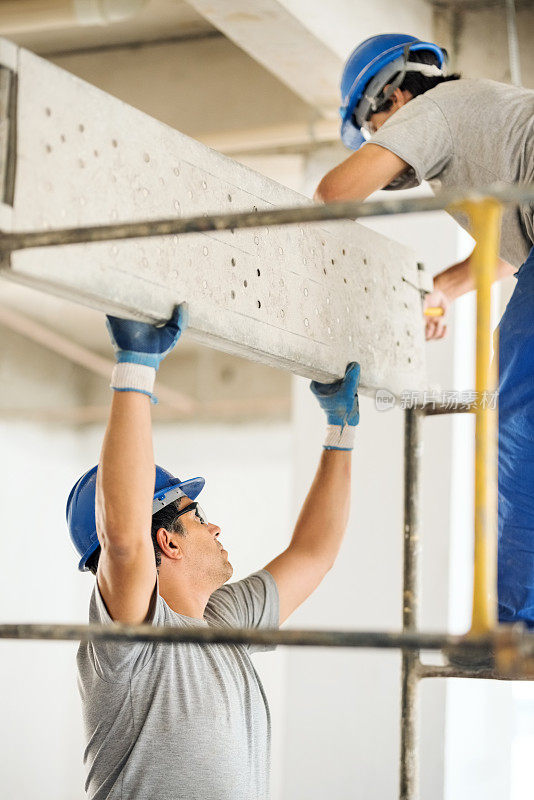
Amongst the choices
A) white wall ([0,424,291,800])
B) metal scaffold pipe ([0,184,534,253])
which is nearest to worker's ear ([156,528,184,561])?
metal scaffold pipe ([0,184,534,253])

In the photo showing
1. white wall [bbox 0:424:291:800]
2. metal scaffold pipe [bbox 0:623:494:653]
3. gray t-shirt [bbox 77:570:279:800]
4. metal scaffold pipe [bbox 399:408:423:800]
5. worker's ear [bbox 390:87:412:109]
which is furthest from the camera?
white wall [bbox 0:424:291:800]

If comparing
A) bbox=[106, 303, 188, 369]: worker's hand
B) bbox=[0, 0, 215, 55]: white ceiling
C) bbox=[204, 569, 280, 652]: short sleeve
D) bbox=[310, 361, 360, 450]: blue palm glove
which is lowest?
bbox=[204, 569, 280, 652]: short sleeve

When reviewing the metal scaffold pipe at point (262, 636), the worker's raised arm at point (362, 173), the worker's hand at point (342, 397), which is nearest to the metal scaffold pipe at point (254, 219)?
the metal scaffold pipe at point (262, 636)

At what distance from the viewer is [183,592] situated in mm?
2758

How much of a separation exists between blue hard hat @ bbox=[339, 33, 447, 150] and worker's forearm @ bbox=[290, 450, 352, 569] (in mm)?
924

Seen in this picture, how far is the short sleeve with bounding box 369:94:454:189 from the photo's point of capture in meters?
2.33

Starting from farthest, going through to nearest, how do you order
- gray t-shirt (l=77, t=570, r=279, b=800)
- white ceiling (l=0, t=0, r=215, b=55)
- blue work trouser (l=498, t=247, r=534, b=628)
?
white ceiling (l=0, t=0, r=215, b=55), gray t-shirt (l=77, t=570, r=279, b=800), blue work trouser (l=498, t=247, r=534, b=628)

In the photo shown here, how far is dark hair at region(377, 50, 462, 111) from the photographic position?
2.68 meters

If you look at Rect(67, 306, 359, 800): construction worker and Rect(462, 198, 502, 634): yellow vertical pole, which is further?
Rect(67, 306, 359, 800): construction worker

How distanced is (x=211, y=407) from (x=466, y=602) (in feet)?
19.0

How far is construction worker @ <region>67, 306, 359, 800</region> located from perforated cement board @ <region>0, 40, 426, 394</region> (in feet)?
0.34

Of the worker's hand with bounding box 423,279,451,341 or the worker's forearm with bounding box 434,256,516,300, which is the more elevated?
the worker's forearm with bounding box 434,256,516,300

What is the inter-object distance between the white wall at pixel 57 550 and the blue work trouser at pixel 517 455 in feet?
25.3

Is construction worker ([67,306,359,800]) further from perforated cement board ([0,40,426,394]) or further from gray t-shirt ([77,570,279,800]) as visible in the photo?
perforated cement board ([0,40,426,394])
